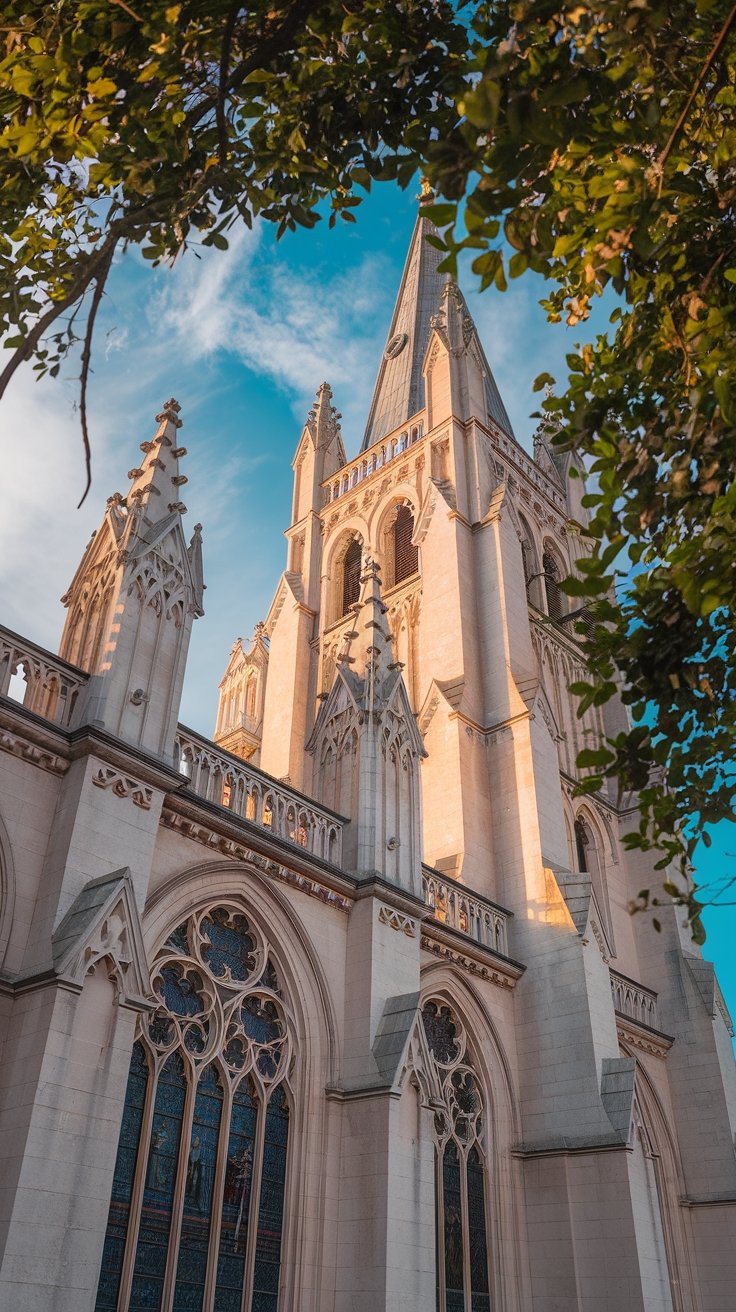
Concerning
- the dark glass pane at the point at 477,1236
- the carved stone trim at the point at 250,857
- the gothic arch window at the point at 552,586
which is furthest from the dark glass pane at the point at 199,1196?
the gothic arch window at the point at 552,586

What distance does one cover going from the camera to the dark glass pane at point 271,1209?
10.0 metres

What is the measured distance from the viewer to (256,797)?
1225 cm

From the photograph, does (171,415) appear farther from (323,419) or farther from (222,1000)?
(323,419)

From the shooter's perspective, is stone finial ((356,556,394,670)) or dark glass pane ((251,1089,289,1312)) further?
stone finial ((356,556,394,670))

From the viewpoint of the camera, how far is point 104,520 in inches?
475

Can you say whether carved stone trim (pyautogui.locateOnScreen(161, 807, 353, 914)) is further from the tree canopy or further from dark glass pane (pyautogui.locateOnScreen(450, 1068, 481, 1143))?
the tree canopy

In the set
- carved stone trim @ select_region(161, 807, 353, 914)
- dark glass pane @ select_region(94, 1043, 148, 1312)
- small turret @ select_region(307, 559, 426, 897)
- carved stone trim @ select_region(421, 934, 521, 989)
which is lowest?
dark glass pane @ select_region(94, 1043, 148, 1312)

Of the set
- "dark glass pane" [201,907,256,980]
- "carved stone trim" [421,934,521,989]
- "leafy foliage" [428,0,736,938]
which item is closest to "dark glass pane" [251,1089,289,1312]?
"dark glass pane" [201,907,256,980]

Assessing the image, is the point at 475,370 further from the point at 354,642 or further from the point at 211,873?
the point at 211,873

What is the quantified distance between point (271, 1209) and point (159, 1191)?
5.13 feet

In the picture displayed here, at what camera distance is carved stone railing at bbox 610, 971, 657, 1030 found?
18.8 metres

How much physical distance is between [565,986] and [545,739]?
16.0ft

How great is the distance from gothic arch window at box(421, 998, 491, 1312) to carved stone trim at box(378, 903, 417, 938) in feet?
5.05

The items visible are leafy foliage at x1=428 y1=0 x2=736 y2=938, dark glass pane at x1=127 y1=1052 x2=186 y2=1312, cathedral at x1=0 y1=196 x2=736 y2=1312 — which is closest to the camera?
leafy foliage at x1=428 y1=0 x2=736 y2=938
